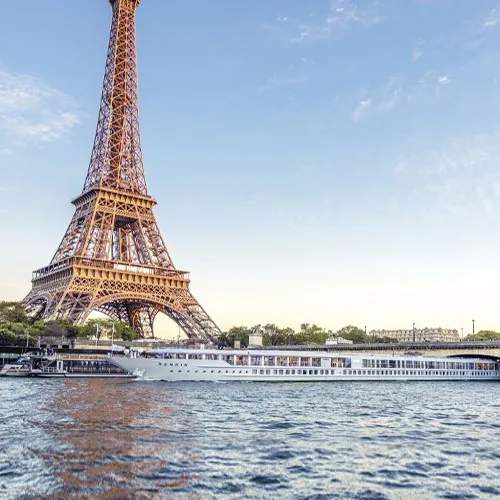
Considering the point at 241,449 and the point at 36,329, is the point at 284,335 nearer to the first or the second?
the point at 36,329

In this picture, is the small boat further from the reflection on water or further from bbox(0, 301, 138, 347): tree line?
the reflection on water

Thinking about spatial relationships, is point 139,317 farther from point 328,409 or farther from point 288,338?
point 328,409

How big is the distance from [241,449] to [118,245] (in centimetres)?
9396

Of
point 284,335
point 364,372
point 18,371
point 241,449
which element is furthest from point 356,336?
point 241,449

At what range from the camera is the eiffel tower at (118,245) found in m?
98.7

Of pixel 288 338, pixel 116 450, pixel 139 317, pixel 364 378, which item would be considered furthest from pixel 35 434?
pixel 288 338

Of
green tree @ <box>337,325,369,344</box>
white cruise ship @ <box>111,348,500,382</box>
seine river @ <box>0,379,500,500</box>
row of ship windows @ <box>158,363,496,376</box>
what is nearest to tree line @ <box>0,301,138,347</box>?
white cruise ship @ <box>111,348,500,382</box>

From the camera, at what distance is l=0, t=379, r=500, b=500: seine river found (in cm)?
2106

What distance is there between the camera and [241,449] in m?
27.7

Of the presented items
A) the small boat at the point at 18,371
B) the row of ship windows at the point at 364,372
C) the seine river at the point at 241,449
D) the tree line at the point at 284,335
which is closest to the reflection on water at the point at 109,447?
the seine river at the point at 241,449

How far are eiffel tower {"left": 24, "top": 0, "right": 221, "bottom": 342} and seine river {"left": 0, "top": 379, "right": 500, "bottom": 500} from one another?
5073 cm

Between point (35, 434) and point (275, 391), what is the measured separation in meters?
33.3

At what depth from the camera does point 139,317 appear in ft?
399

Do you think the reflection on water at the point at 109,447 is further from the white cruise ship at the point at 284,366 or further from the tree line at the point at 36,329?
the tree line at the point at 36,329
